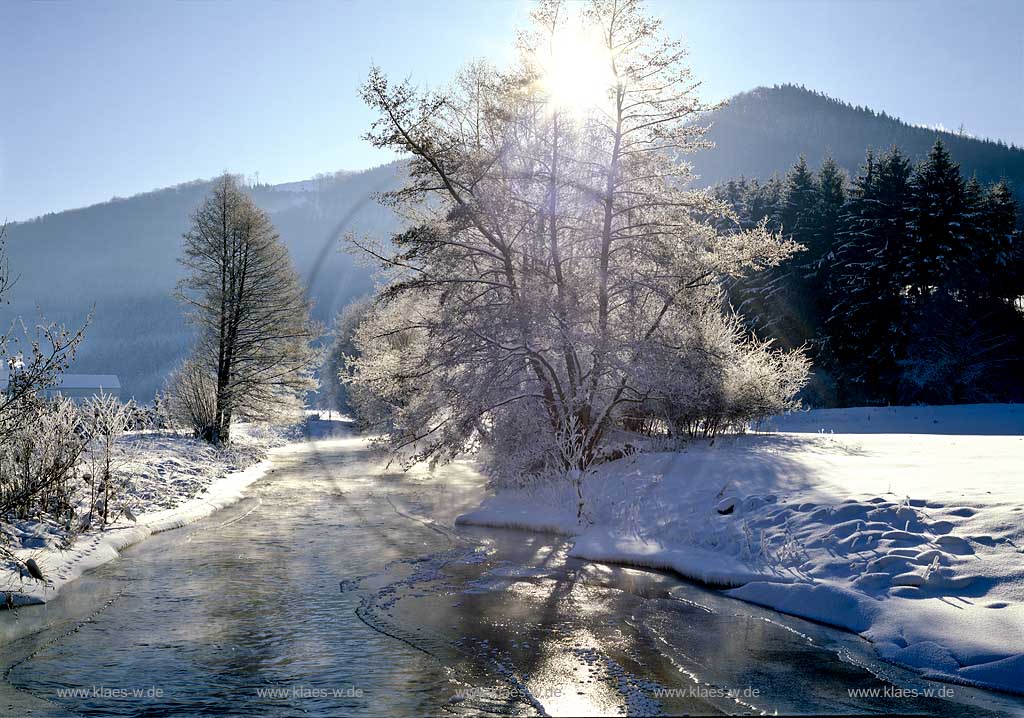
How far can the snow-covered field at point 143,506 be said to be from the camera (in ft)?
32.5

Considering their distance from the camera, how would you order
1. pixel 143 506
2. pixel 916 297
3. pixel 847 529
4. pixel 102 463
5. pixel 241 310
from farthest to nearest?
pixel 916 297 < pixel 241 310 < pixel 143 506 < pixel 102 463 < pixel 847 529

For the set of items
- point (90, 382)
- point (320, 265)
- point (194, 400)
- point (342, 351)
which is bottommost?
point (90, 382)

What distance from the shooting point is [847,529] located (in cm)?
973

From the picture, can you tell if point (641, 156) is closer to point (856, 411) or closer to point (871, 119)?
point (856, 411)

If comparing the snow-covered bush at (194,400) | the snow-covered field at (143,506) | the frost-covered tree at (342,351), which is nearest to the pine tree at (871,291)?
the snow-covered field at (143,506)

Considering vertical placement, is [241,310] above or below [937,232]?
below

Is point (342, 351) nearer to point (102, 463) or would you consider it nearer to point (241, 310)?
point (241, 310)

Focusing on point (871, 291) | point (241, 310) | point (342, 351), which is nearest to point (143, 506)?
point (241, 310)

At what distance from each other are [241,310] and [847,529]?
2775 cm

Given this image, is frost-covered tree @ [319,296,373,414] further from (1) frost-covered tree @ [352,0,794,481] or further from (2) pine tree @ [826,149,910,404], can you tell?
(1) frost-covered tree @ [352,0,794,481]

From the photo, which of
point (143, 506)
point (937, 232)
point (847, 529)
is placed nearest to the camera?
point (847, 529)

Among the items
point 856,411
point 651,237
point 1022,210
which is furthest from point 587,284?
point 1022,210

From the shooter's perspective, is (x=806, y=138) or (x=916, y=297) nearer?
(x=916, y=297)

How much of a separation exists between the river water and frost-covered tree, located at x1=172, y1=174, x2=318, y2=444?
20166mm
